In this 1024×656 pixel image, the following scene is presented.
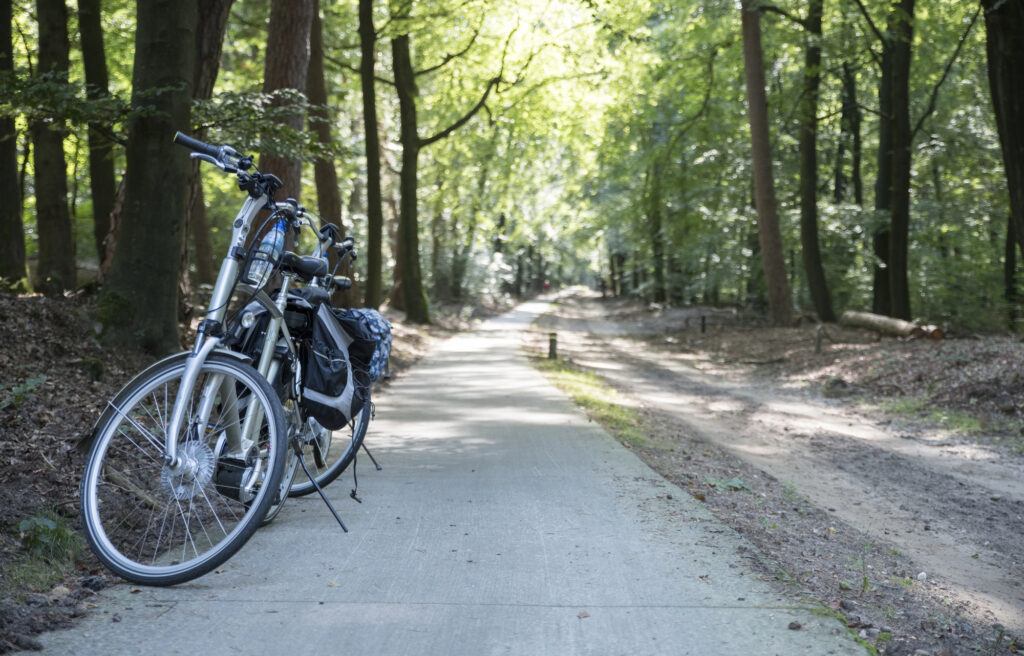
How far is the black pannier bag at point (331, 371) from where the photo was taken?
4.44 meters

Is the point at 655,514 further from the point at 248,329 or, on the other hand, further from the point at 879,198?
the point at 879,198

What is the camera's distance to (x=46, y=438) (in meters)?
5.70

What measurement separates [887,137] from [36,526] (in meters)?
24.8

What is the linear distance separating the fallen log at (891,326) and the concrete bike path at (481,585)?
44.7ft

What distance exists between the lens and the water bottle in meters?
4.11

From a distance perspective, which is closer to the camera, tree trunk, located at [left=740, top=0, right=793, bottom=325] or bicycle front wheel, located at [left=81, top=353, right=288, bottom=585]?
bicycle front wheel, located at [left=81, top=353, right=288, bottom=585]

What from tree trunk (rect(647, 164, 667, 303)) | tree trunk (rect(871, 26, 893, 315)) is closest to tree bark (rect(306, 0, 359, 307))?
tree trunk (rect(647, 164, 667, 303))

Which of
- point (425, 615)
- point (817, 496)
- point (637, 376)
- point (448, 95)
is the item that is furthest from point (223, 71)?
point (425, 615)

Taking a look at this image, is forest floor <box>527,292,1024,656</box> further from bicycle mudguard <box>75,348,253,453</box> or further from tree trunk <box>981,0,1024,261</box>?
tree trunk <box>981,0,1024,261</box>

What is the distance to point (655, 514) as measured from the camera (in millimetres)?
5195

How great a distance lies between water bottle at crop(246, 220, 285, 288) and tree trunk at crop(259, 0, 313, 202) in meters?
9.06

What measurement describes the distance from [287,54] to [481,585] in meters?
11.0

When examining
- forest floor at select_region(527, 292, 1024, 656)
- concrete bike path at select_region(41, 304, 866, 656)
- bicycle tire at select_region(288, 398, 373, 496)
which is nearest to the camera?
concrete bike path at select_region(41, 304, 866, 656)

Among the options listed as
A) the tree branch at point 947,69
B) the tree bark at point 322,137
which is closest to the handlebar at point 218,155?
the tree branch at point 947,69
